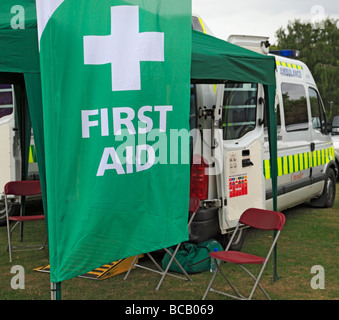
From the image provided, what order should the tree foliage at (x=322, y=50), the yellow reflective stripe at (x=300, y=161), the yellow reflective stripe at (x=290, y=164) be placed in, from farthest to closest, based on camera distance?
1. the tree foliage at (x=322, y=50)
2. the yellow reflective stripe at (x=290, y=164)
3. the yellow reflective stripe at (x=300, y=161)

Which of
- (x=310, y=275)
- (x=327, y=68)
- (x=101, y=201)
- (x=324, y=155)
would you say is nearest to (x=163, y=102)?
(x=101, y=201)

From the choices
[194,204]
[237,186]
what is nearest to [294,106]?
[237,186]

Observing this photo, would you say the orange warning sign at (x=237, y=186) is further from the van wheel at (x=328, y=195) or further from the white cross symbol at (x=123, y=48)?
the van wheel at (x=328, y=195)

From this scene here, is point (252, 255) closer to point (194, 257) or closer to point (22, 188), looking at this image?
point (194, 257)

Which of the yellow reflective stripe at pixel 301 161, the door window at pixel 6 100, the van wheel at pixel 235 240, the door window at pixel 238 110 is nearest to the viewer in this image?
the door window at pixel 238 110

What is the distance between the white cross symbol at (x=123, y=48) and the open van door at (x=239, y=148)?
191 cm

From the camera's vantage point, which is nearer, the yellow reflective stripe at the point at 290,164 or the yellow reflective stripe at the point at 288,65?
the yellow reflective stripe at the point at 288,65

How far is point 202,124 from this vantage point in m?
5.35

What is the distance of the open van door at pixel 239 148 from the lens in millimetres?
5441

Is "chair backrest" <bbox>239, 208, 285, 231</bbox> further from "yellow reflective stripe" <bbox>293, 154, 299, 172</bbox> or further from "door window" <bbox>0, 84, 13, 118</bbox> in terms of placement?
"door window" <bbox>0, 84, 13, 118</bbox>

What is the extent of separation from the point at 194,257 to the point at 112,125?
226 cm

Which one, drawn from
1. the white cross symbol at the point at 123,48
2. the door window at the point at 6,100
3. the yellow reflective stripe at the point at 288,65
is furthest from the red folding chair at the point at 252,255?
the door window at the point at 6,100

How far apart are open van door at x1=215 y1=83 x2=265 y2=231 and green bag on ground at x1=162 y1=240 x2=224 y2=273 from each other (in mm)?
306

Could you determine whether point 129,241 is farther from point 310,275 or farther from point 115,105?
point 310,275
